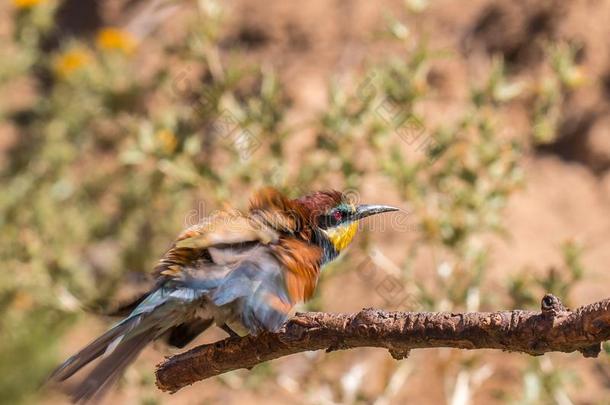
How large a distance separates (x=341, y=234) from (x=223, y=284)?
40 cm

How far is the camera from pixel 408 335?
53.9 inches

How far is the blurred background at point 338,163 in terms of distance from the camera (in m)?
2.63

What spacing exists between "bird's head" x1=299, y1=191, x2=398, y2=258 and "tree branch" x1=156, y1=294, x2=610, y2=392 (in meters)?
0.39

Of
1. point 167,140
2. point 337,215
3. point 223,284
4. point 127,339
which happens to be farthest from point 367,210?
point 167,140

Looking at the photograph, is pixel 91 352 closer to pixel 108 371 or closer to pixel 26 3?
pixel 108 371

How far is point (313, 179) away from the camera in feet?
9.02

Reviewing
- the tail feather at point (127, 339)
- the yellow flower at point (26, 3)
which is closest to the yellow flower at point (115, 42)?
the yellow flower at point (26, 3)

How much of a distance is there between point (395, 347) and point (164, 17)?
3427 millimetres

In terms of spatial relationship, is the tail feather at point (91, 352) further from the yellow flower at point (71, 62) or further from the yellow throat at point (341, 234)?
the yellow flower at point (71, 62)

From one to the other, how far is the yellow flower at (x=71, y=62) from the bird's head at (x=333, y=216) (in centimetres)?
204

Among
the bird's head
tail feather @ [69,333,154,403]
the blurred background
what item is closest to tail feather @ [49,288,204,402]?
tail feather @ [69,333,154,403]

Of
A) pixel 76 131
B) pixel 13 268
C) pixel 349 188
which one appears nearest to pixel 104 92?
pixel 76 131

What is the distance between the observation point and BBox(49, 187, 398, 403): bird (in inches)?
63.7

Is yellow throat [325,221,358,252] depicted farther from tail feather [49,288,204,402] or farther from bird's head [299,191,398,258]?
tail feather [49,288,204,402]
